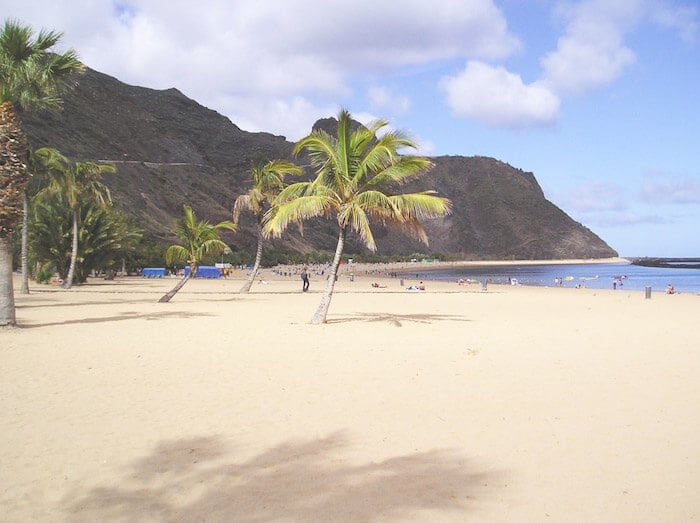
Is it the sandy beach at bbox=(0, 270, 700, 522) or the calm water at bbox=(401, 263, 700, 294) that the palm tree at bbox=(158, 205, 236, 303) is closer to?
the sandy beach at bbox=(0, 270, 700, 522)

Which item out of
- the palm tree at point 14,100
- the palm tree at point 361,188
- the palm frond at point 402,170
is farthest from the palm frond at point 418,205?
the palm tree at point 14,100

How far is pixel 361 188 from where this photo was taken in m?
14.0

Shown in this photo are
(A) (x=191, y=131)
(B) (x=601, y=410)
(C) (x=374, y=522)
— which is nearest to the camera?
(C) (x=374, y=522)

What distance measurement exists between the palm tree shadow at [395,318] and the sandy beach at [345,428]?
346cm

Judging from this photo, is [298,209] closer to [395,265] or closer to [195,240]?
[195,240]

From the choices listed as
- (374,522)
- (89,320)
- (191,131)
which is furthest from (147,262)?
(191,131)

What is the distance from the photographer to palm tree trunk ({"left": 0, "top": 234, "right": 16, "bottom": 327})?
12297 mm

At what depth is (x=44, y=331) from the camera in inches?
475

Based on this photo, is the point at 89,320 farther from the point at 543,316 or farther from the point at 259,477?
the point at 543,316

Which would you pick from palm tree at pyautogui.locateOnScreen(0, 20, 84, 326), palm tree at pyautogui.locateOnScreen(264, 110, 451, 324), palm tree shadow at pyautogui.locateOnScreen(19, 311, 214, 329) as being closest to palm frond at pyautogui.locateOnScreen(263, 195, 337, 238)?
palm tree at pyautogui.locateOnScreen(264, 110, 451, 324)

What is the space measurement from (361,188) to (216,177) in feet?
285

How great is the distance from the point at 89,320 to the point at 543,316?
12.6 m

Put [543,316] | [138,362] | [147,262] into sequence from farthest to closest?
[147,262], [543,316], [138,362]

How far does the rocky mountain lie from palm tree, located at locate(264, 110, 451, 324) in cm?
1437
